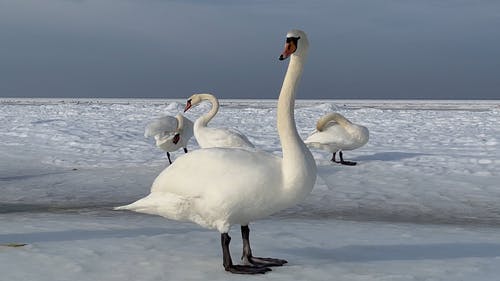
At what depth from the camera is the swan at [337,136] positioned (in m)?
11.9

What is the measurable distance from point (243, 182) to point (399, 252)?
5.67 feet

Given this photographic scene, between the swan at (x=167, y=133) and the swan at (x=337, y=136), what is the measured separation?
8.74 ft

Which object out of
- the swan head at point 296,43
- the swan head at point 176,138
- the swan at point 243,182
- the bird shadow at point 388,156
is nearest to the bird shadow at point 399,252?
the swan at point 243,182

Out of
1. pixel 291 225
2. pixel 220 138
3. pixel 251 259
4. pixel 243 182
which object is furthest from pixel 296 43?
pixel 220 138

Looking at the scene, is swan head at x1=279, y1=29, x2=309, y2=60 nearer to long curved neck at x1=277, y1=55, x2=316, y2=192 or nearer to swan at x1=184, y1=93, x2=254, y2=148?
long curved neck at x1=277, y1=55, x2=316, y2=192

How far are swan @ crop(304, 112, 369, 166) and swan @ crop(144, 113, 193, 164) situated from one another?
266 cm

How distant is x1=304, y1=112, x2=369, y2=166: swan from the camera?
39.0 feet

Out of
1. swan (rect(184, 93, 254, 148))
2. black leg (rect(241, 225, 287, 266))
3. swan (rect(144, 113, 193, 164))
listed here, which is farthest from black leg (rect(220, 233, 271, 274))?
swan (rect(144, 113, 193, 164))

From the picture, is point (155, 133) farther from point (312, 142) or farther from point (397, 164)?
point (397, 164)

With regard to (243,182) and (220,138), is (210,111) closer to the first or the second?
(220,138)

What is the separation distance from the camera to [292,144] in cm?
432

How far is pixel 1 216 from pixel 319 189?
14.3 ft

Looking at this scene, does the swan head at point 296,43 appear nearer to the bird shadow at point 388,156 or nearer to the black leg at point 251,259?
the black leg at point 251,259

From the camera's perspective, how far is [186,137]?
517 inches
